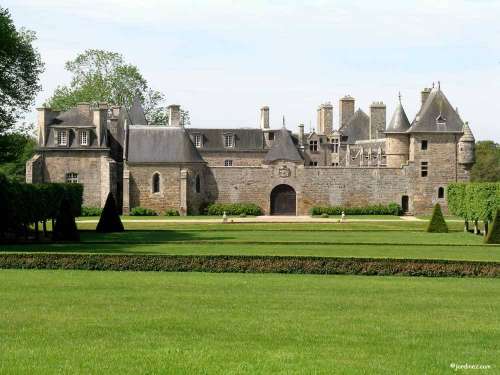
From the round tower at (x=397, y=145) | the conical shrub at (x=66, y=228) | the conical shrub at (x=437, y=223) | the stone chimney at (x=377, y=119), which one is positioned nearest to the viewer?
the conical shrub at (x=66, y=228)

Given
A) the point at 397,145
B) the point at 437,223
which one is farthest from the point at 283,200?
the point at 437,223

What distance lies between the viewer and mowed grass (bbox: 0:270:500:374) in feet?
31.7

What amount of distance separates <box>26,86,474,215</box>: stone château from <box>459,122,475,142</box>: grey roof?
0.07 metres

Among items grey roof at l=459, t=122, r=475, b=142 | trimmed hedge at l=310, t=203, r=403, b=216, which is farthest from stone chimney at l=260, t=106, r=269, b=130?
grey roof at l=459, t=122, r=475, b=142

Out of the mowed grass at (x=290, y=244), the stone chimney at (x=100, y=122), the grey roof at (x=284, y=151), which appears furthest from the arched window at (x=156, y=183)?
the mowed grass at (x=290, y=244)

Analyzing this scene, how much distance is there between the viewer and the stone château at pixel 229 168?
5878cm

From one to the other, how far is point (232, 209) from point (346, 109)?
105ft

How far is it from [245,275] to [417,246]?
11.1 meters

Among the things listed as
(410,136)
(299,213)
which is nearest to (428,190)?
(410,136)

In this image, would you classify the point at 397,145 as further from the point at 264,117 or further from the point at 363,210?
the point at 264,117

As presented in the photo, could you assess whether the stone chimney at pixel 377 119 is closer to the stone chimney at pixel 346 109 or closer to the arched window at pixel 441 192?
the stone chimney at pixel 346 109

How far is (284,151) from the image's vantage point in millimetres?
63656

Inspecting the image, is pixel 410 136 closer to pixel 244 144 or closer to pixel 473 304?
pixel 244 144

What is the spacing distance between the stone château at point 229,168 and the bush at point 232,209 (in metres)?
0.82
